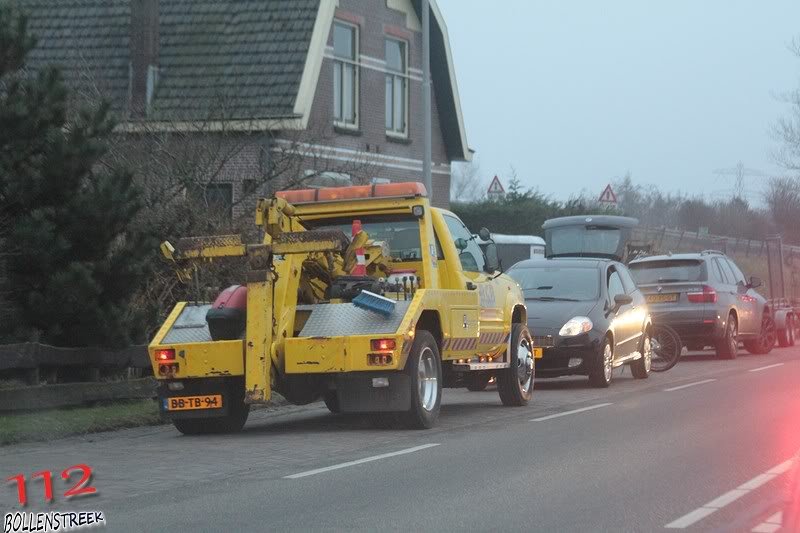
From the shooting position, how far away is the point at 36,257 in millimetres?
15227

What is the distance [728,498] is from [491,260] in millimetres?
7612

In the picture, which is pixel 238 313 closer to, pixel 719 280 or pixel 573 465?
pixel 573 465

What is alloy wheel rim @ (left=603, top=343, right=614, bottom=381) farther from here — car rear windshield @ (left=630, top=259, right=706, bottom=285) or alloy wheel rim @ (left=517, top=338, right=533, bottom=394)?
car rear windshield @ (left=630, top=259, right=706, bottom=285)

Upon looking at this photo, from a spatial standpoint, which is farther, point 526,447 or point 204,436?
point 204,436

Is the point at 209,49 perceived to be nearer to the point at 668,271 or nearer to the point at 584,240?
the point at 668,271

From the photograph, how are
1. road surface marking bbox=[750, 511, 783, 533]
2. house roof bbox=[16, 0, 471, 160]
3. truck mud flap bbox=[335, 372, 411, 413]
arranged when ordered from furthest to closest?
house roof bbox=[16, 0, 471, 160] < truck mud flap bbox=[335, 372, 411, 413] < road surface marking bbox=[750, 511, 783, 533]

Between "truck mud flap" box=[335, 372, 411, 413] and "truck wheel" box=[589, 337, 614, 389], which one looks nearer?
"truck mud flap" box=[335, 372, 411, 413]

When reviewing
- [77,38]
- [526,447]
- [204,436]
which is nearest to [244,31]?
[77,38]

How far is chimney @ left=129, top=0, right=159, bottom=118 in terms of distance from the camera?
98.5 ft

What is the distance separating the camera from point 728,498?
9.39 metres

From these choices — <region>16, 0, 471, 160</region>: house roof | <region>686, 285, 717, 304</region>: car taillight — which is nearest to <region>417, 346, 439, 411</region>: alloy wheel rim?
<region>686, 285, 717, 304</region>: car taillight

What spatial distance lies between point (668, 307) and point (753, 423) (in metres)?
11.7

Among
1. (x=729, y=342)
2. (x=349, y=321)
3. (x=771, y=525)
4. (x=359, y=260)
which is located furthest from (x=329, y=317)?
(x=729, y=342)

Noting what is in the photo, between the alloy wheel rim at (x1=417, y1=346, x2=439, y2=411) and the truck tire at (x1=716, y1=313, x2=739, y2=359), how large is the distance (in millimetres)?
13131
